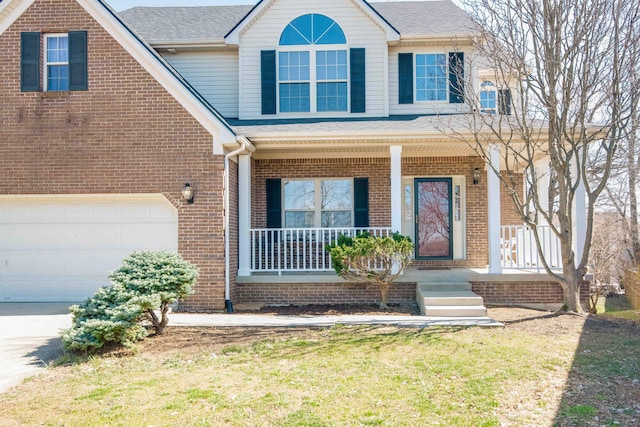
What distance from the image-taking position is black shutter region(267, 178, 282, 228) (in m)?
11.9

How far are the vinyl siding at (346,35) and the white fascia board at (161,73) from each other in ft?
8.38

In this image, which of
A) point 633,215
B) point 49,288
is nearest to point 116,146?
point 49,288

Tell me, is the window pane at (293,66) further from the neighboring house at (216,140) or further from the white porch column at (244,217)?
the white porch column at (244,217)

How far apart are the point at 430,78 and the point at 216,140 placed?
18.6ft

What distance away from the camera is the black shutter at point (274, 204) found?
11.9 meters

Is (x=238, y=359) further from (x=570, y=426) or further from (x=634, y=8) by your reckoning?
(x=634, y=8)

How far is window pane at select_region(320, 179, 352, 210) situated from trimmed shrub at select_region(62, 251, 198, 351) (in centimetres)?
501

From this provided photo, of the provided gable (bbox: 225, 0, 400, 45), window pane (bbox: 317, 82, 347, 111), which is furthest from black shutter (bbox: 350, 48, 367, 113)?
gable (bbox: 225, 0, 400, 45)

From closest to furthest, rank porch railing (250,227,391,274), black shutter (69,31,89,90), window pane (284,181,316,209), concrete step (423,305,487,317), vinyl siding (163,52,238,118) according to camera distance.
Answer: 1. concrete step (423,305,487,317)
2. black shutter (69,31,89,90)
3. porch railing (250,227,391,274)
4. vinyl siding (163,52,238,118)
5. window pane (284,181,316,209)

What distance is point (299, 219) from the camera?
12164mm

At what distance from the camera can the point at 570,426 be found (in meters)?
4.11

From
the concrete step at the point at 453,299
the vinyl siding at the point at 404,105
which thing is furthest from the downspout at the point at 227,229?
the vinyl siding at the point at 404,105

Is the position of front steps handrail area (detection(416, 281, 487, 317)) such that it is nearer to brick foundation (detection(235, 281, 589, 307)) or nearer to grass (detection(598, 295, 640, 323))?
brick foundation (detection(235, 281, 589, 307))

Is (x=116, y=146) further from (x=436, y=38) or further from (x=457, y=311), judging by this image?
(x=436, y=38)
